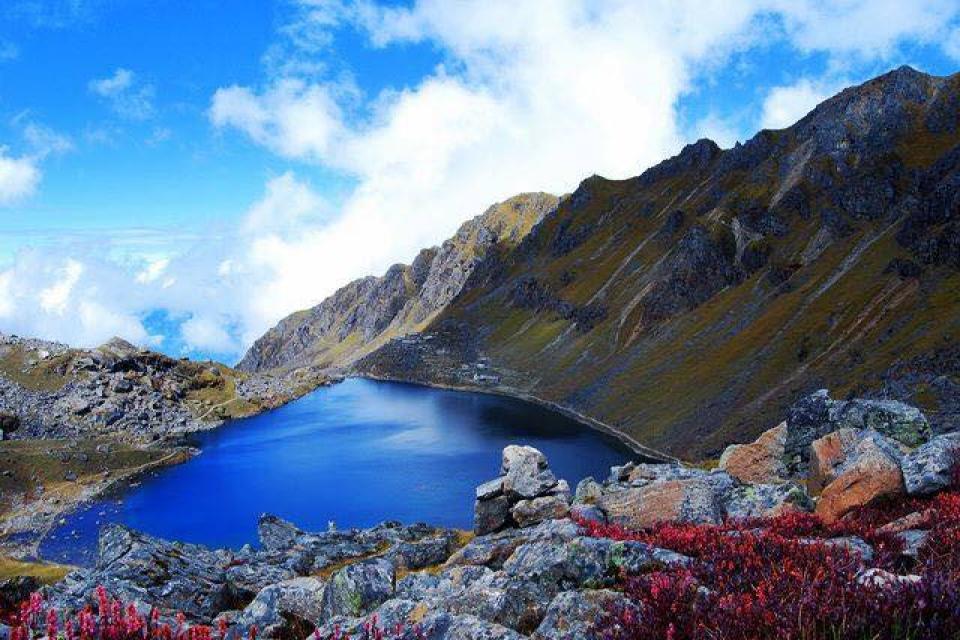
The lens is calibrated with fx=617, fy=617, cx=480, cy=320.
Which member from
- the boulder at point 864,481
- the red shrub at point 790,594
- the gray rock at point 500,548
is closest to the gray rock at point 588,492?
the gray rock at point 500,548

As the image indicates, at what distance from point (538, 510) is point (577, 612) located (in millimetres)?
25578

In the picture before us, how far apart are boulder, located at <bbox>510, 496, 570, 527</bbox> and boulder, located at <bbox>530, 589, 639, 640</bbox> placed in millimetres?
23419

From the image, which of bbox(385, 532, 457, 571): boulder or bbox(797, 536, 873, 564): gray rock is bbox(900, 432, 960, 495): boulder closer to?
bbox(797, 536, 873, 564): gray rock

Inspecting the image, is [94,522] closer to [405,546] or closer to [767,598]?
[405,546]

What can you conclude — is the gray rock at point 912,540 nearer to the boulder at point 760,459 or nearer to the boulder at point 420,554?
the boulder at point 420,554

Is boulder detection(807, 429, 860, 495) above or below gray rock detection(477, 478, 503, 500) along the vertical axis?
above

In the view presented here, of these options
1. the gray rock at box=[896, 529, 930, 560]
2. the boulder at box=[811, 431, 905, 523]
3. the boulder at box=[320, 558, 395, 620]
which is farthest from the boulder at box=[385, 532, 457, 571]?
the gray rock at box=[896, 529, 930, 560]

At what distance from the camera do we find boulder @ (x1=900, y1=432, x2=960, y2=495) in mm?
20247

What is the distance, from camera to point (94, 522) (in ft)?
466

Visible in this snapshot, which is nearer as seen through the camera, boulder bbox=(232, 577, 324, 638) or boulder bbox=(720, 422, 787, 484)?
boulder bbox=(232, 577, 324, 638)

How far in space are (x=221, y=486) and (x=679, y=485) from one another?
546 feet

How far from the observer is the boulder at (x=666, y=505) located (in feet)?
87.7

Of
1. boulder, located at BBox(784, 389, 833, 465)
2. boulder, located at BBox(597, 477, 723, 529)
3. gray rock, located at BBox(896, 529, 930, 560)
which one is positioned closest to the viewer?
gray rock, located at BBox(896, 529, 930, 560)

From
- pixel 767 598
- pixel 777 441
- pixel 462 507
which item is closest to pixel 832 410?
pixel 777 441
